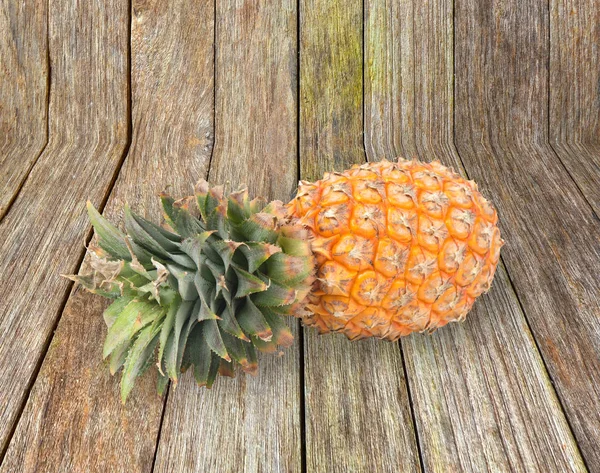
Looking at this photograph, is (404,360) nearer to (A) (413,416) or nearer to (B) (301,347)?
(A) (413,416)

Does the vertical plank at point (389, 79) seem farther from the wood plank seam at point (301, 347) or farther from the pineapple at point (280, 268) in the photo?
the pineapple at point (280, 268)

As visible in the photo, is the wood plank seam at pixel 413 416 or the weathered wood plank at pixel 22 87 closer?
the wood plank seam at pixel 413 416

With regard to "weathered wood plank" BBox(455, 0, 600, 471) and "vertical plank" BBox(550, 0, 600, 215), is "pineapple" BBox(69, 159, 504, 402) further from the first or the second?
"vertical plank" BBox(550, 0, 600, 215)

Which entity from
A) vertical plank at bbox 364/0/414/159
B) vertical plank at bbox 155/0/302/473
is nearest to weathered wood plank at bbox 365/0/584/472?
vertical plank at bbox 364/0/414/159

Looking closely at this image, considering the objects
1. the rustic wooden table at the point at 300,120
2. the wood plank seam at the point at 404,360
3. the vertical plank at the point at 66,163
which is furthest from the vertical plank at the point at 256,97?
the vertical plank at the point at 66,163

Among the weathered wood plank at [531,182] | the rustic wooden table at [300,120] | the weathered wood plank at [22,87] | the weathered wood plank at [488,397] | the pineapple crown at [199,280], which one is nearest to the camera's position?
the pineapple crown at [199,280]

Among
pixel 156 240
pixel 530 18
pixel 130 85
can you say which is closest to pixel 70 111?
pixel 130 85
